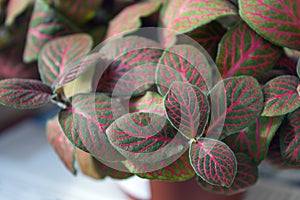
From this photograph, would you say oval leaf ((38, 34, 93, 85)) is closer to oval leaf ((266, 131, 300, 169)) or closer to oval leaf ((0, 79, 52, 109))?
oval leaf ((0, 79, 52, 109))

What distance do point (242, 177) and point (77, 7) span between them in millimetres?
326

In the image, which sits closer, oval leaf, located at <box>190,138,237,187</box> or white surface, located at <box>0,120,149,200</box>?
oval leaf, located at <box>190,138,237,187</box>

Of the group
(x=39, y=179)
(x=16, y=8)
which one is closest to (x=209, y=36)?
(x=16, y=8)

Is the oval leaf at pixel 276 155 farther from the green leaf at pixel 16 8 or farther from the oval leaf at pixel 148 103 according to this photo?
the green leaf at pixel 16 8

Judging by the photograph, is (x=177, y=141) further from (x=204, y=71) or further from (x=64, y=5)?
(x=64, y=5)

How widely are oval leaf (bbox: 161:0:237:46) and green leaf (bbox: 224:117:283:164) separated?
12 cm

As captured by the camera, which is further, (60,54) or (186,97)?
(60,54)

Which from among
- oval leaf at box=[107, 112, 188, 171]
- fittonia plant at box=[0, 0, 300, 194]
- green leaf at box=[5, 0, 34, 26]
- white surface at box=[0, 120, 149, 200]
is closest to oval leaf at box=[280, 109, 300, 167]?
fittonia plant at box=[0, 0, 300, 194]

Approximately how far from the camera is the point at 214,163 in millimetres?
312

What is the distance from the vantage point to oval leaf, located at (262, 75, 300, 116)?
0.34 m

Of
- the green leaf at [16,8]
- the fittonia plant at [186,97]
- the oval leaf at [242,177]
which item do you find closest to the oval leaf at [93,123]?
the fittonia plant at [186,97]

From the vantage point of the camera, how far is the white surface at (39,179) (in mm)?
633

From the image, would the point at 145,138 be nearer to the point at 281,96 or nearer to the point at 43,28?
the point at 281,96

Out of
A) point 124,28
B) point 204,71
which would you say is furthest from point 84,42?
point 204,71
